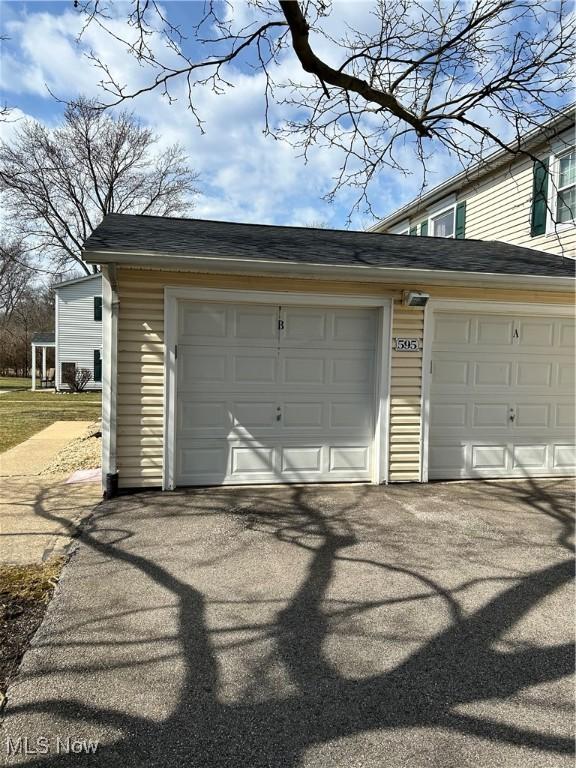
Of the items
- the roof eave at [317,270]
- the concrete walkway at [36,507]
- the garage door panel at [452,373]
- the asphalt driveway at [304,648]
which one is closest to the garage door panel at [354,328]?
the roof eave at [317,270]

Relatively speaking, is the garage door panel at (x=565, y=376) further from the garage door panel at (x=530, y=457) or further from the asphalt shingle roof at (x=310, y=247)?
the asphalt shingle roof at (x=310, y=247)

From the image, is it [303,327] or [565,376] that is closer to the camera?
[303,327]

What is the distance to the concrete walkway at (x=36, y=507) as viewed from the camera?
13.3 ft

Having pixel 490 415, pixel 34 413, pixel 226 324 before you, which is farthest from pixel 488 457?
pixel 34 413

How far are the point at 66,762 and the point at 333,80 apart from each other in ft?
16.7

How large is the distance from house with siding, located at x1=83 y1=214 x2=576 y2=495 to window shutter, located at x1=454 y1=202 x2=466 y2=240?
523 cm

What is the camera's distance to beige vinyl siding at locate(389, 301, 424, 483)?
609 cm

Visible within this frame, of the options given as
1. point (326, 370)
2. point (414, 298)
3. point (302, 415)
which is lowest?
point (302, 415)

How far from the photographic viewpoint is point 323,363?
20.0ft

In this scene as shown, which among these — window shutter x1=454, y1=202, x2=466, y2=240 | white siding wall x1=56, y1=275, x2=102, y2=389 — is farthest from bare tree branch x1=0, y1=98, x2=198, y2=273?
window shutter x1=454, y1=202, x2=466, y2=240

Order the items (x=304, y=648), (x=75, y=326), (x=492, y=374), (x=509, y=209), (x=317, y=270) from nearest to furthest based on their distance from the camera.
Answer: (x=304, y=648) → (x=317, y=270) → (x=492, y=374) → (x=509, y=209) → (x=75, y=326)

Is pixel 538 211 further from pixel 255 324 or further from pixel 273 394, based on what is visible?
pixel 273 394
